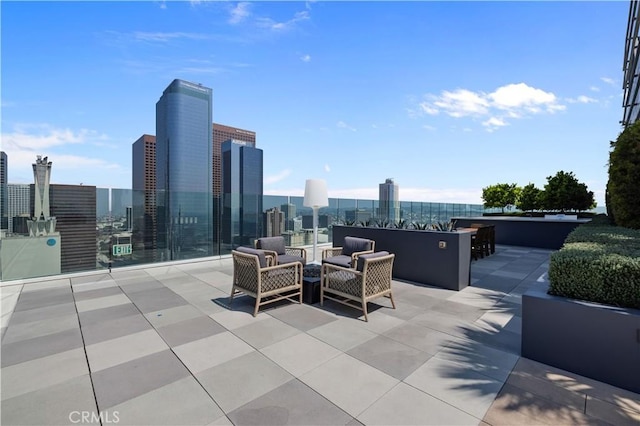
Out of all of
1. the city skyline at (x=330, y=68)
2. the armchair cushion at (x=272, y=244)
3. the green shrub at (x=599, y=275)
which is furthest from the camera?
the city skyline at (x=330, y=68)

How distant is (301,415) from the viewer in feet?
6.06

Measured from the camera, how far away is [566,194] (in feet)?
41.5

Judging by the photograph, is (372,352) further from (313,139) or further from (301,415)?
(313,139)

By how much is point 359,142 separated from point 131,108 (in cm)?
878

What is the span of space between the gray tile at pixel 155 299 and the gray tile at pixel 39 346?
2.77ft

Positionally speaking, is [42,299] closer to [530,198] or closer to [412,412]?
[412,412]

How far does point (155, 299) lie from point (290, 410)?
3.38 m

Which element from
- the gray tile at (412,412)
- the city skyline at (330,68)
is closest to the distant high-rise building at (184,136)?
the city skyline at (330,68)

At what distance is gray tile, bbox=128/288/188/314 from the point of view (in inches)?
156

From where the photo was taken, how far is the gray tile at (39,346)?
2.62 metres

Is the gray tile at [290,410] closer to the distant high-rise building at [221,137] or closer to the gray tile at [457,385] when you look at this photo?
the gray tile at [457,385]

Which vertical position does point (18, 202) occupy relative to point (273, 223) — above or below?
above

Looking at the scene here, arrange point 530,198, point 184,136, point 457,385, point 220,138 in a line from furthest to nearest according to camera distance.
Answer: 1. point 220,138
2. point 184,136
3. point 530,198
4. point 457,385

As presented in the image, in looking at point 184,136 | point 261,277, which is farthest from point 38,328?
point 184,136
